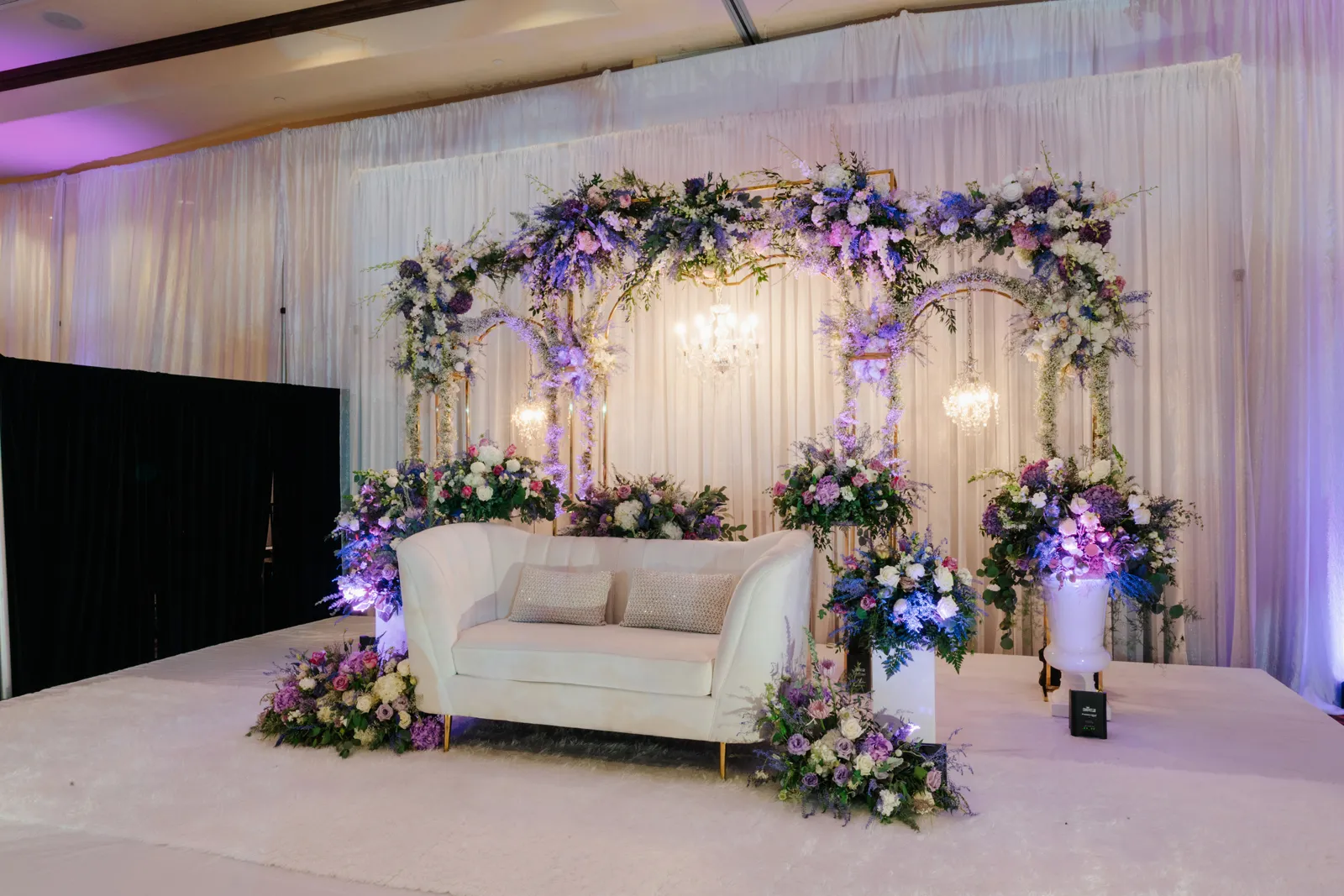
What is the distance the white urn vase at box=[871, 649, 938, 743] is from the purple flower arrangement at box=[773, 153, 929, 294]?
87.7 inches

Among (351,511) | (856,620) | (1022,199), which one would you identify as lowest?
(856,620)

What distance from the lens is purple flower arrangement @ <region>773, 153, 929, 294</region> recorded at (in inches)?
190

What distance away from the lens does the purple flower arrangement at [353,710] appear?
4059 mm

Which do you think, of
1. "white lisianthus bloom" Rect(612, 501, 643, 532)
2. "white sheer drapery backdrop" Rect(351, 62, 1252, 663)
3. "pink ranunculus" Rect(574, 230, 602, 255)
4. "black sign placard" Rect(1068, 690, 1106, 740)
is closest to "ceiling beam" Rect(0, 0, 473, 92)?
"white sheer drapery backdrop" Rect(351, 62, 1252, 663)

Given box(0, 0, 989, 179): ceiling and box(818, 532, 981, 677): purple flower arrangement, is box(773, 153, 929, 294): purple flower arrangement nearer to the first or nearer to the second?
box(818, 532, 981, 677): purple flower arrangement

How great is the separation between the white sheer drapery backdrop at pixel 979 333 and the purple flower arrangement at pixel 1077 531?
1.12 meters

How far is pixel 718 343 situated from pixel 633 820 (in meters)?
3.52

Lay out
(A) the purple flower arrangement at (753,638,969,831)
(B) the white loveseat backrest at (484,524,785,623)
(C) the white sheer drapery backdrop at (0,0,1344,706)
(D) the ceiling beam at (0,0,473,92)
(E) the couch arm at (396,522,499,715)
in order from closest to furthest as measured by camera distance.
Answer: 1. (A) the purple flower arrangement at (753,638,969,831)
2. (E) the couch arm at (396,522,499,715)
3. (B) the white loveseat backrest at (484,524,785,623)
4. (C) the white sheer drapery backdrop at (0,0,1344,706)
5. (D) the ceiling beam at (0,0,473,92)

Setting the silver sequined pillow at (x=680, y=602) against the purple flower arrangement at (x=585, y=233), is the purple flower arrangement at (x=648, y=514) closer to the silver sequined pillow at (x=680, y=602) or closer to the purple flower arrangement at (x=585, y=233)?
the silver sequined pillow at (x=680, y=602)

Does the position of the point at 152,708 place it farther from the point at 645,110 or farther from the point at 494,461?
the point at 645,110

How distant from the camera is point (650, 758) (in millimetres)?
3961

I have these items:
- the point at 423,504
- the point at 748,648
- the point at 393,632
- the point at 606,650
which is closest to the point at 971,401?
the point at 748,648

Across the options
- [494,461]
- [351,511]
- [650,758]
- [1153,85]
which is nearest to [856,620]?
[650,758]

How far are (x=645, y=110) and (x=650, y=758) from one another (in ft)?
17.2
